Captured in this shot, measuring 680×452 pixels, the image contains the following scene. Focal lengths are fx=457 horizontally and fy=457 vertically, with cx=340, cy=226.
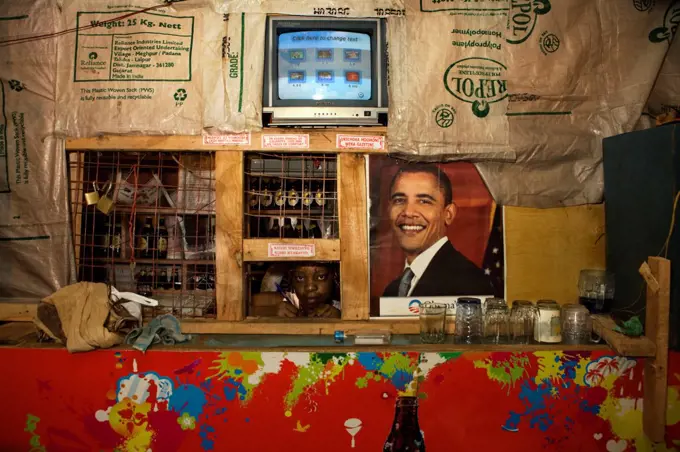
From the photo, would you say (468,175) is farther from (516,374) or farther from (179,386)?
(179,386)

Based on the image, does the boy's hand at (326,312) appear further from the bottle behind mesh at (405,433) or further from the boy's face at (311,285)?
the bottle behind mesh at (405,433)

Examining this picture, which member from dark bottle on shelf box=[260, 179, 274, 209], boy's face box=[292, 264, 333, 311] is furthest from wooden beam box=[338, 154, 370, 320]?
dark bottle on shelf box=[260, 179, 274, 209]

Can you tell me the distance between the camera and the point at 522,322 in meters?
2.07

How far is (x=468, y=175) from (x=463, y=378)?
96 cm

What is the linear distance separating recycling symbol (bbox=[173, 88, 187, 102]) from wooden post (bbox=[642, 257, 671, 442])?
6.97 feet

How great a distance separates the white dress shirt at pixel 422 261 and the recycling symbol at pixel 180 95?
4.33 feet

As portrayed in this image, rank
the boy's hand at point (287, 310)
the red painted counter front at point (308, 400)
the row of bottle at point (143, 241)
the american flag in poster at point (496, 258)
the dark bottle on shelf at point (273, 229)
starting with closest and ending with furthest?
1. the red painted counter front at point (308, 400)
2. the american flag in poster at point (496, 258)
3. the boy's hand at point (287, 310)
4. the row of bottle at point (143, 241)
5. the dark bottle on shelf at point (273, 229)

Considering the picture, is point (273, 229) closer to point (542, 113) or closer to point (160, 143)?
point (160, 143)

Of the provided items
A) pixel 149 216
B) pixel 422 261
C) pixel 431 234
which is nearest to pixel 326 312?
pixel 422 261

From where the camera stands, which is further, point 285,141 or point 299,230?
point 299,230

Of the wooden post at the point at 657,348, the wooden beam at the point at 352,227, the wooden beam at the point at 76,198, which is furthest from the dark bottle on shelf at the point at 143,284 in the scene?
the wooden post at the point at 657,348

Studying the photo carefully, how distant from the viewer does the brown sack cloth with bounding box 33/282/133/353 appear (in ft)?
6.18

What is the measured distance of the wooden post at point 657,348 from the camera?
1.75 m

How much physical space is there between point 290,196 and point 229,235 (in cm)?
64
